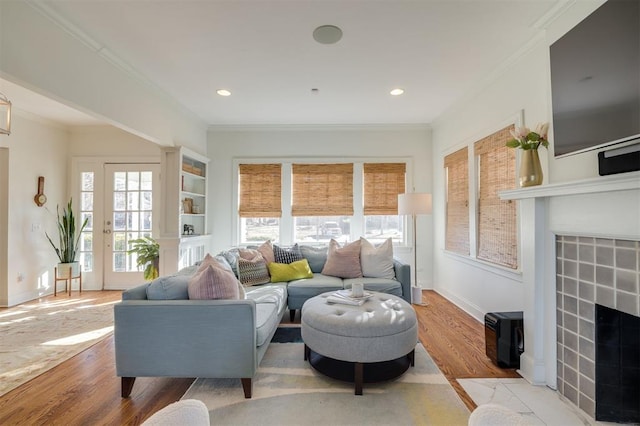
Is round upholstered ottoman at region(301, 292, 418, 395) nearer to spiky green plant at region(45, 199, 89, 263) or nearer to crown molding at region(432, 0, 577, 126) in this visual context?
crown molding at region(432, 0, 577, 126)

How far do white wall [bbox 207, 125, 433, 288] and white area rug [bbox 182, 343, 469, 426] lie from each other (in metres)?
2.91

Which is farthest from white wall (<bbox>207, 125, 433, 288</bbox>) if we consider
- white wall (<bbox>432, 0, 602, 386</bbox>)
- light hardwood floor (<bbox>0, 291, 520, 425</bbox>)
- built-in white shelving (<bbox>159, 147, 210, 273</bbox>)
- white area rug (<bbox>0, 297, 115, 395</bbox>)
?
light hardwood floor (<bbox>0, 291, 520, 425</bbox>)

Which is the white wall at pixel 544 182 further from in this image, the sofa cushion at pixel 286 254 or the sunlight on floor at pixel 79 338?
the sunlight on floor at pixel 79 338

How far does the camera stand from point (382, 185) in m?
4.87

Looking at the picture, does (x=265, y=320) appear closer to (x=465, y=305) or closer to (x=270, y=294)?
(x=270, y=294)

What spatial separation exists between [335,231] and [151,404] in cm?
344

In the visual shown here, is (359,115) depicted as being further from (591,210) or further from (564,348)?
(564,348)

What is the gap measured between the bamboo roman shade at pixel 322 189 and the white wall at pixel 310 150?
21cm

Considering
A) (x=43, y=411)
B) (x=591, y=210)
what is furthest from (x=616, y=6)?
(x=43, y=411)

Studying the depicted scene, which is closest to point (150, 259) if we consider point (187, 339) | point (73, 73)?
point (73, 73)

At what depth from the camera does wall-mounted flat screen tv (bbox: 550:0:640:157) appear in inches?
59.3

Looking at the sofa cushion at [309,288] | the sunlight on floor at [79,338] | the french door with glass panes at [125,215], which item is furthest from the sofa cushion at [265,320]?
the french door with glass panes at [125,215]

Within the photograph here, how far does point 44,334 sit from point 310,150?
159 inches

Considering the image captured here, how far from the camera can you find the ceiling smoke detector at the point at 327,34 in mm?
2313
